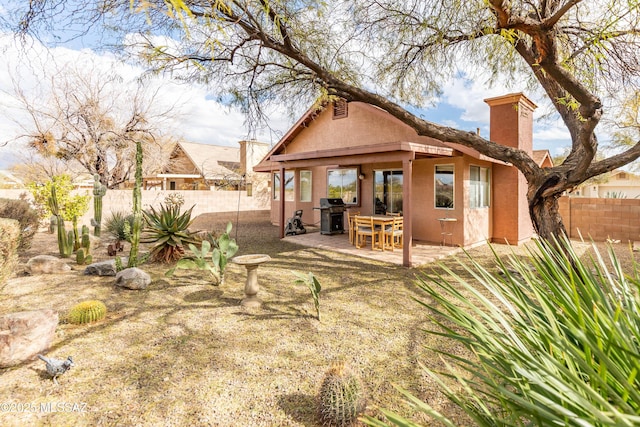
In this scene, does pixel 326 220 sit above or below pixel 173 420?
above

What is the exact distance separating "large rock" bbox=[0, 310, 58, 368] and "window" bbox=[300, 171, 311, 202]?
1154 cm

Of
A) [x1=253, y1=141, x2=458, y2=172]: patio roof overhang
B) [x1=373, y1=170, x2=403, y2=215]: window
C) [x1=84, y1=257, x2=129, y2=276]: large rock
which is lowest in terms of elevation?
[x1=84, y1=257, x2=129, y2=276]: large rock

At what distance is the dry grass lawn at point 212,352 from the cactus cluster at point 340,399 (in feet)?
0.46

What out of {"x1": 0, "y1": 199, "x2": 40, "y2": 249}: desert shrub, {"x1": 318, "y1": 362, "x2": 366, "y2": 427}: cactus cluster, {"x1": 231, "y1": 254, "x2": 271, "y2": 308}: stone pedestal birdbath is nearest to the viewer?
{"x1": 318, "y1": 362, "x2": 366, "y2": 427}: cactus cluster

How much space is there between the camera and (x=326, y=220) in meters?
12.0

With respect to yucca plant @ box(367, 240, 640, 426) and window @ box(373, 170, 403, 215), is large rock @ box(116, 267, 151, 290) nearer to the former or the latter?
yucca plant @ box(367, 240, 640, 426)

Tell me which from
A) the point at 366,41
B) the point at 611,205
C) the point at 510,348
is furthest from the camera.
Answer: the point at 611,205

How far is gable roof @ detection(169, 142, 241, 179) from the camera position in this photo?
24.0 metres

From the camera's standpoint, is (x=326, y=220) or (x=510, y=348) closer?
(x=510, y=348)

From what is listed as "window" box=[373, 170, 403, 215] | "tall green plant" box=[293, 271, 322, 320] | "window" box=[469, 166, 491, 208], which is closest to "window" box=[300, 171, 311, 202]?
"window" box=[373, 170, 403, 215]

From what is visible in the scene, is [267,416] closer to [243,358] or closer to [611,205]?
[243,358]

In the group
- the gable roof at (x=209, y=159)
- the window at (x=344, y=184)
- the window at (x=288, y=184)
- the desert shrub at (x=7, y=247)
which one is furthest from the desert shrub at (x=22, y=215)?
the gable roof at (x=209, y=159)

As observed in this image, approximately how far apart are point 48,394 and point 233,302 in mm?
2537

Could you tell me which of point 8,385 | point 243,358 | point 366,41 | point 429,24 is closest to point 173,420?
point 243,358
